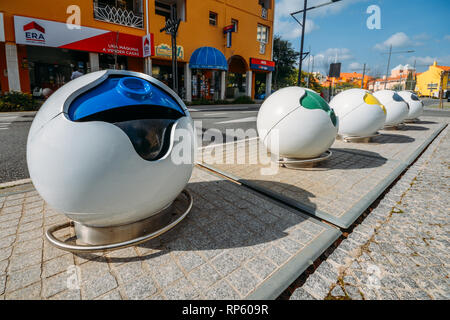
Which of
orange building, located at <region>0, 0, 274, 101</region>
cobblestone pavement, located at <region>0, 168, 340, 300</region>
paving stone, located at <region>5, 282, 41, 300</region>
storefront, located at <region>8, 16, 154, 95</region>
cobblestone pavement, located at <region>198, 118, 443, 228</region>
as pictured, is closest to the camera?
paving stone, located at <region>5, 282, 41, 300</region>

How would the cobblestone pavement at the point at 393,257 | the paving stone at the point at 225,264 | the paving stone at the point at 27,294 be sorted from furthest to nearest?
the paving stone at the point at 225,264
the cobblestone pavement at the point at 393,257
the paving stone at the point at 27,294

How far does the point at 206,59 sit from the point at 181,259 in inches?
879

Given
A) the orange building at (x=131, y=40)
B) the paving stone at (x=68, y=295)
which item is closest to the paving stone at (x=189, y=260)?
the paving stone at (x=68, y=295)

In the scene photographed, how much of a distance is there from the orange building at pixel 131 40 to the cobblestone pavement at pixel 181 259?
13.2 m

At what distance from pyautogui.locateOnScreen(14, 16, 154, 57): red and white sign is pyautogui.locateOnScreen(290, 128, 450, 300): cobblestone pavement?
17270 millimetres

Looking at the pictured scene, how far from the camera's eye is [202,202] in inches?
145

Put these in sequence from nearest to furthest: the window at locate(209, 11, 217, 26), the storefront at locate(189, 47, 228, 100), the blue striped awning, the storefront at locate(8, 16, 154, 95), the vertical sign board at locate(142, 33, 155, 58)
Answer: the storefront at locate(8, 16, 154, 95)
the vertical sign board at locate(142, 33, 155, 58)
the blue striped awning
the storefront at locate(189, 47, 228, 100)
the window at locate(209, 11, 217, 26)

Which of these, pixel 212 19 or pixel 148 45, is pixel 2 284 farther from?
pixel 212 19

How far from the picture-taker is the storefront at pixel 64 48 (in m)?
15.1

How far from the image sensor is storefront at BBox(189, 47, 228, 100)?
22.5 meters

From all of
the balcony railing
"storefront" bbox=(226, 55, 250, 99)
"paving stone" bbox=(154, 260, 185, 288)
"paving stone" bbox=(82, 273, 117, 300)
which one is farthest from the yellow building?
"paving stone" bbox=(82, 273, 117, 300)

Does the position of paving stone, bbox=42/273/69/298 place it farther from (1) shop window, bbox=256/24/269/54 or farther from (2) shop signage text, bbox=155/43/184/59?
(1) shop window, bbox=256/24/269/54

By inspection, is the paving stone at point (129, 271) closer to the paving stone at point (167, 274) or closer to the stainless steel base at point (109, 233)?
the paving stone at point (167, 274)
